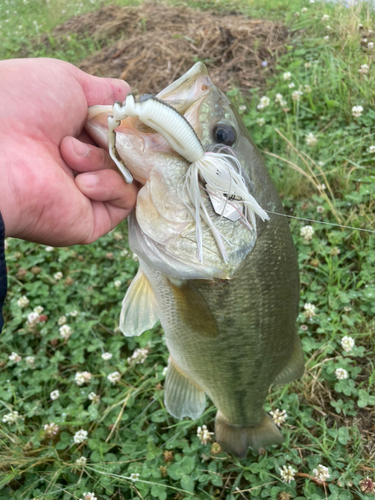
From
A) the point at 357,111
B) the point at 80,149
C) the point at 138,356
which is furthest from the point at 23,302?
the point at 357,111

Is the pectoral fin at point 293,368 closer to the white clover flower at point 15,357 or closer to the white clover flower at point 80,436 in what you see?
the white clover flower at point 80,436

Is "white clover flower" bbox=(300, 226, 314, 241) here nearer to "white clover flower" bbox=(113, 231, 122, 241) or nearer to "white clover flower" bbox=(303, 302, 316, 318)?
"white clover flower" bbox=(303, 302, 316, 318)

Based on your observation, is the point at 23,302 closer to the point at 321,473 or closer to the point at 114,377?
the point at 114,377

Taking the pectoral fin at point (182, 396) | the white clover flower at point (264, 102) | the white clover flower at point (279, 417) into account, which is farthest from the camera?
the white clover flower at point (264, 102)

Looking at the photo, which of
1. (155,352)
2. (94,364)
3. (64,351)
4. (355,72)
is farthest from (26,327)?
(355,72)

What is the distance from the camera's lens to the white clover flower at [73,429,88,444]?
2113 millimetres

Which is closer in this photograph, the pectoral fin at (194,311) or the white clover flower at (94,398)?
the pectoral fin at (194,311)

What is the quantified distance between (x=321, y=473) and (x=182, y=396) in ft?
2.67

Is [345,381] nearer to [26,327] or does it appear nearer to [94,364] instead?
[94,364]

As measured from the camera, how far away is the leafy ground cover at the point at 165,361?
2021mm

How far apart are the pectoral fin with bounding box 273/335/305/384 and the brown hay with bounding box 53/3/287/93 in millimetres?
3388

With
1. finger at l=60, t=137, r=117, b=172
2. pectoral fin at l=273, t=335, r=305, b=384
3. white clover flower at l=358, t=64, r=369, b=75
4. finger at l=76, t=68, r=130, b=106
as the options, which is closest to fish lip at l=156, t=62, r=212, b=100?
finger at l=60, t=137, r=117, b=172

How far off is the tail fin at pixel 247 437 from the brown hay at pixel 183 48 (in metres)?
3.67

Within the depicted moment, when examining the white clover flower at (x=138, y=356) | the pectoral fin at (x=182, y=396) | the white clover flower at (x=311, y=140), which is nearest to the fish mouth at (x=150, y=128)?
the pectoral fin at (x=182, y=396)
